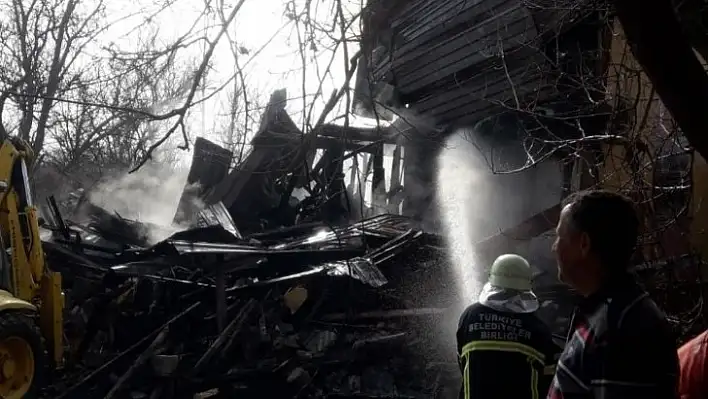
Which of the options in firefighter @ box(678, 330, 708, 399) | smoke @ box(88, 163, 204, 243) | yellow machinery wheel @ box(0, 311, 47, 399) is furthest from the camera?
smoke @ box(88, 163, 204, 243)

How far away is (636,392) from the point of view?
1.93m

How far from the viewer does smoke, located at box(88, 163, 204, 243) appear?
1734 centimetres

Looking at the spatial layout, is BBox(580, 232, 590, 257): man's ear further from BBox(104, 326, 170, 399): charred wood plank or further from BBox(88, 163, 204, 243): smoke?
BBox(88, 163, 204, 243): smoke

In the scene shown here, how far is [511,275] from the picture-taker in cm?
425

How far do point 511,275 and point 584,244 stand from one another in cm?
208

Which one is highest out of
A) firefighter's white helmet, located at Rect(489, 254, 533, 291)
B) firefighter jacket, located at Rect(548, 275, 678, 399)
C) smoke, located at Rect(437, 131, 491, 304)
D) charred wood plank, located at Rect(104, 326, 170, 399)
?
smoke, located at Rect(437, 131, 491, 304)

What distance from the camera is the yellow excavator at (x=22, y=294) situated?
7598 millimetres

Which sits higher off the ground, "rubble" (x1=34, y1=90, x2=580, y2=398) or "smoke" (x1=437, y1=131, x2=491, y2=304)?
"smoke" (x1=437, y1=131, x2=491, y2=304)

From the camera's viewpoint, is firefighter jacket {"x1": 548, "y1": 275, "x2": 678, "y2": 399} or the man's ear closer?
firefighter jacket {"x1": 548, "y1": 275, "x2": 678, "y2": 399}

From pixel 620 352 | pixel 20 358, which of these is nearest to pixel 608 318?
pixel 620 352

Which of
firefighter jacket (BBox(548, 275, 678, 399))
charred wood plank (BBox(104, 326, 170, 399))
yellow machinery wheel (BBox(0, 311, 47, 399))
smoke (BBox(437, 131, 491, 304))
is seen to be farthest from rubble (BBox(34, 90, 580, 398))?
firefighter jacket (BBox(548, 275, 678, 399))

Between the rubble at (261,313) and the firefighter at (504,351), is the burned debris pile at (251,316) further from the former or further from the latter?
the firefighter at (504,351)

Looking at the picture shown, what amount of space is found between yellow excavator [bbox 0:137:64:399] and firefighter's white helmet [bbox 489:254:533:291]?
537cm

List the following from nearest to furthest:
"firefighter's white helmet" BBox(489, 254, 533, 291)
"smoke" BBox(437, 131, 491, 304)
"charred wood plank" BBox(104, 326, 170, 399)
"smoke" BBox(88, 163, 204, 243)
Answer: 1. "firefighter's white helmet" BBox(489, 254, 533, 291)
2. "charred wood plank" BBox(104, 326, 170, 399)
3. "smoke" BBox(437, 131, 491, 304)
4. "smoke" BBox(88, 163, 204, 243)
